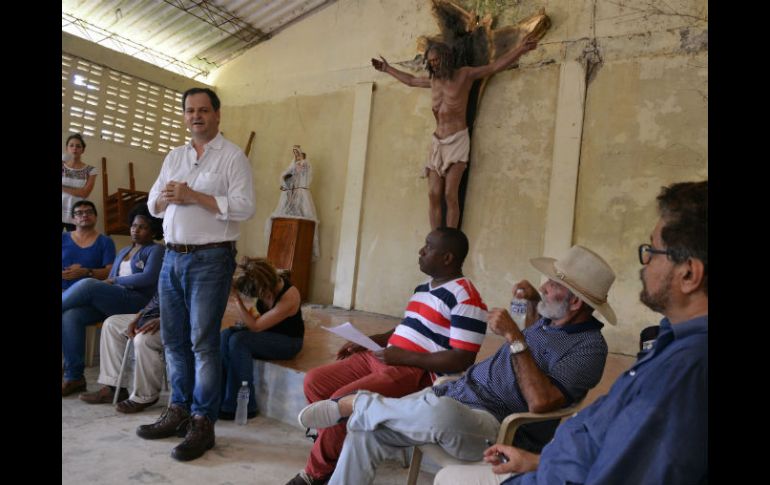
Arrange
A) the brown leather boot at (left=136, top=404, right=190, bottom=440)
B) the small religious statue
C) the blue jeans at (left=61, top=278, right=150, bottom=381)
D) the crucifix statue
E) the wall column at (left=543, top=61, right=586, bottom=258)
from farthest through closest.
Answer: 1. the small religious statue
2. the crucifix statue
3. the wall column at (left=543, top=61, right=586, bottom=258)
4. the blue jeans at (left=61, top=278, right=150, bottom=381)
5. the brown leather boot at (left=136, top=404, right=190, bottom=440)

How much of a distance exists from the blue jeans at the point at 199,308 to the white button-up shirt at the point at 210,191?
0.10m

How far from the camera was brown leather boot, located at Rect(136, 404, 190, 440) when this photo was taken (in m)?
2.88

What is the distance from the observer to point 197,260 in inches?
108

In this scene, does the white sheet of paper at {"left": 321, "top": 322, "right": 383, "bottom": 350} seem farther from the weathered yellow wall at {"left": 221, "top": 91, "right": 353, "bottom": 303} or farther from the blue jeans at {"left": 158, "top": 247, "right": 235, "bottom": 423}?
the weathered yellow wall at {"left": 221, "top": 91, "right": 353, "bottom": 303}

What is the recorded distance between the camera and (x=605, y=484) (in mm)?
1145

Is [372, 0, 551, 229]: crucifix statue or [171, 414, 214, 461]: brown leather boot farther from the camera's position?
[372, 0, 551, 229]: crucifix statue

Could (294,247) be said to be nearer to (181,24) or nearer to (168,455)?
(181,24)

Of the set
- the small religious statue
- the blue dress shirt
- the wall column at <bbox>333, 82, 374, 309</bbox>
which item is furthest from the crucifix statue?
the blue dress shirt

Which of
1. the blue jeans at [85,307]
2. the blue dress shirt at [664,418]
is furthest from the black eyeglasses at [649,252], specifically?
the blue jeans at [85,307]

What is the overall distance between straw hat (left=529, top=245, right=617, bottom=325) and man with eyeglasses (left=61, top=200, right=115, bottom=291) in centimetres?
355

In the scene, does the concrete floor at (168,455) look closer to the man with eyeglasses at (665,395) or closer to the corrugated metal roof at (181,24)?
the man with eyeglasses at (665,395)

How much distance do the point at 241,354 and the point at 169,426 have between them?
2.02 feet

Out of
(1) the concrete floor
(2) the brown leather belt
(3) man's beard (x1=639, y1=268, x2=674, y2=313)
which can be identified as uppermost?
(3) man's beard (x1=639, y1=268, x2=674, y2=313)
